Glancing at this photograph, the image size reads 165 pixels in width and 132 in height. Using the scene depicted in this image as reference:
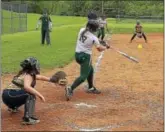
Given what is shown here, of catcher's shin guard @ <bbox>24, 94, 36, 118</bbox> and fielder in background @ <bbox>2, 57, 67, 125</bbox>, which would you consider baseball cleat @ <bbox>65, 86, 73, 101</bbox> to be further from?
catcher's shin guard @ <bbox>24, 94, 36, 118</bbox>

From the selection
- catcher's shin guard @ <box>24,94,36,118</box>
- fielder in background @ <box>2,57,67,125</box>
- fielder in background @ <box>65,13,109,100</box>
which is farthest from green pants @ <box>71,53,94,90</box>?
catcher's shin guard @ <box>24,94,36,118</box>

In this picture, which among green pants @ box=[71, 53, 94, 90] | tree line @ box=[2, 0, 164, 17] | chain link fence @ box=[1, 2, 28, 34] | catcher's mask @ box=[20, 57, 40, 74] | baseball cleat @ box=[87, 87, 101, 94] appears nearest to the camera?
catcher's mask @ box=[20, 57, 40, 74]

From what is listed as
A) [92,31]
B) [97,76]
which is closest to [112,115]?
[92,31]

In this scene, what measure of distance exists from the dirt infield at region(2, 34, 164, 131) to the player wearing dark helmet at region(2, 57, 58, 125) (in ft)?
0.73

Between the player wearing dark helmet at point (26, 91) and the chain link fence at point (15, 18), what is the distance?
28.1 meters

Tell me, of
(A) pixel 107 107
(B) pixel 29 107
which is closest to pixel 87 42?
(A) pixel 107 107

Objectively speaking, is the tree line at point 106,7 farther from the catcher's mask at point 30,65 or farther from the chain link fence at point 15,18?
the catcher's mask at point 30,65

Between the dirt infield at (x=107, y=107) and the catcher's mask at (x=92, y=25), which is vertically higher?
the catcher's mask at (x=92, y=25)

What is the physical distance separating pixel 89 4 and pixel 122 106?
6236 centimetres

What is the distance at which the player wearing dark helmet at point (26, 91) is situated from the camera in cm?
729

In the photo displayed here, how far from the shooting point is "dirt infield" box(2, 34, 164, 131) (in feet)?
23.7

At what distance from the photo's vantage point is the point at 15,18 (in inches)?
1524

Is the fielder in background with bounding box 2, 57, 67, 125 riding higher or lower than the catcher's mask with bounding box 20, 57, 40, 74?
lower

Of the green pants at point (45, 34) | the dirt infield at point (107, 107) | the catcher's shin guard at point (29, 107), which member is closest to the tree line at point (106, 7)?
the green pants at point (45, 34)
